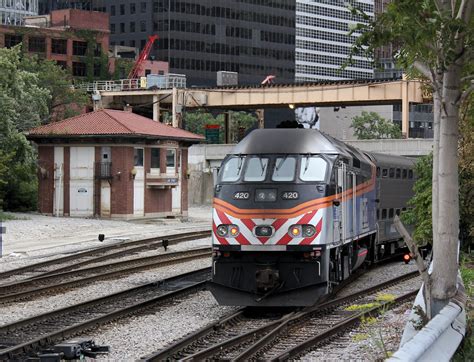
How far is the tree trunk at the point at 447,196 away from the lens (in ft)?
39.2

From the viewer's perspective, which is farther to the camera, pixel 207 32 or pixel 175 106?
pixel 207 32

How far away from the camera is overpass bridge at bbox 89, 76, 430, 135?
63250mm

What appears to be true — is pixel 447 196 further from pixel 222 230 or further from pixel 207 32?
pixel 207 32

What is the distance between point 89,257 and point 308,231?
585 inches

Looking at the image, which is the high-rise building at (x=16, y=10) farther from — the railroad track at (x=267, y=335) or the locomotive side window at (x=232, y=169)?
the railroad track at (x=267, y=335)

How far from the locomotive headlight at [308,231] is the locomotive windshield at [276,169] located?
920 millimetres

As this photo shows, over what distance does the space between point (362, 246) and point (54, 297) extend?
741 cm

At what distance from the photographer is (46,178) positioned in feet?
159

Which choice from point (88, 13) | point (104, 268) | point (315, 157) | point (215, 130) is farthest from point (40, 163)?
point (88, 13)

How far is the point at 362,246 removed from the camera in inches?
915

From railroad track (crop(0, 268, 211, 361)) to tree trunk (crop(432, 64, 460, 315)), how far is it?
18.3 ft

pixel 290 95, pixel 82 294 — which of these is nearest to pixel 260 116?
pixel 290 95

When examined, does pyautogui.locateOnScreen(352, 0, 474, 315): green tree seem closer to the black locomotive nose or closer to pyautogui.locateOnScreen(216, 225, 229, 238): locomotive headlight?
the black locomotive nose

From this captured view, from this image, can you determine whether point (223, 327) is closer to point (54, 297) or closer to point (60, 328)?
point (60, 328)
